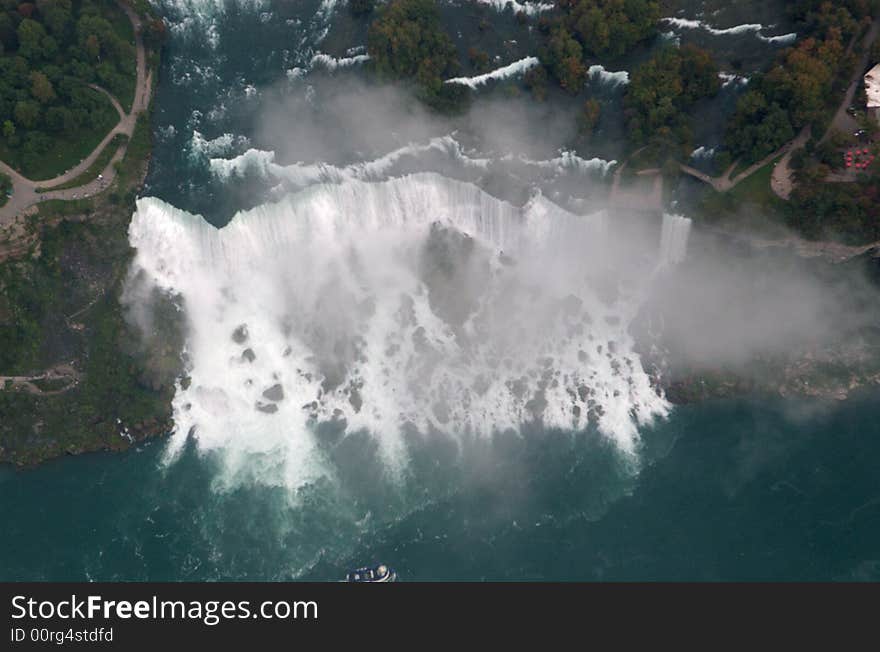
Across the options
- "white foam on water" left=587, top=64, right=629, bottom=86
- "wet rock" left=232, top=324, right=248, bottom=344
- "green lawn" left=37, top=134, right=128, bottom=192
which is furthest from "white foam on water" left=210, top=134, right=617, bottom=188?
"wet rock" left=232, top=324, right=248, bottom=344

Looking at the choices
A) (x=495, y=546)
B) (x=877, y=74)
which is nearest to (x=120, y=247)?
(x=495, y=546)

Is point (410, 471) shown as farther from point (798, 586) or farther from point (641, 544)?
point (798, 586)

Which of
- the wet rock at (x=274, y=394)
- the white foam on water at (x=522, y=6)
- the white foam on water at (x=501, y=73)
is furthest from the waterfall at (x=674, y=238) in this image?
the wet rock at (x=274, y=394)

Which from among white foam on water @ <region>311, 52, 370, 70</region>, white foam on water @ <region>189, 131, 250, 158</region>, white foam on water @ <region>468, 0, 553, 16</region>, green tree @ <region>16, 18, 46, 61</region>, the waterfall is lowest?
the waterfall

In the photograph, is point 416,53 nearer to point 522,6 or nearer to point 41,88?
point 522,6

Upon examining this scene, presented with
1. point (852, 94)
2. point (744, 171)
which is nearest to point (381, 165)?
point (744, 171)

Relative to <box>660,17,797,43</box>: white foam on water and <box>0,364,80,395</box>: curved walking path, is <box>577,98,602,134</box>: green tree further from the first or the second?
<box>0,364,80,395</box>: curved walking path

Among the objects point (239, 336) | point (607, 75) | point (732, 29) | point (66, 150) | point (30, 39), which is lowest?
point (239, 336)
